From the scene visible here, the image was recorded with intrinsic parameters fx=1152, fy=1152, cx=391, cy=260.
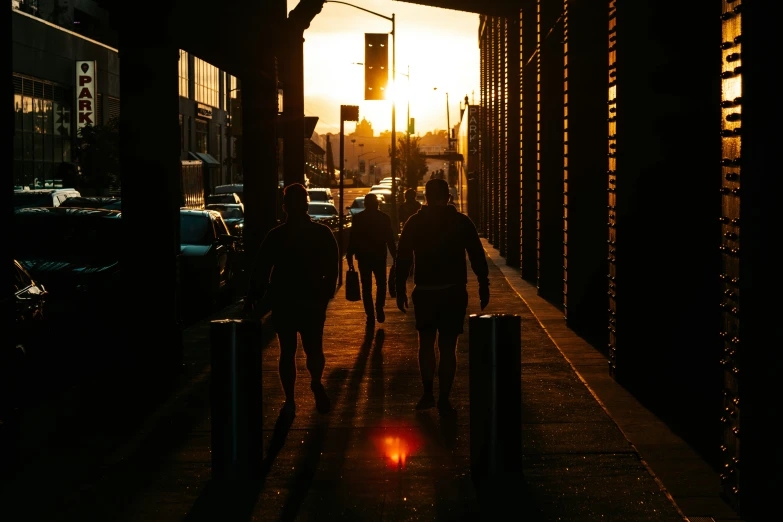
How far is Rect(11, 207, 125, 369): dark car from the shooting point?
37.5 ft

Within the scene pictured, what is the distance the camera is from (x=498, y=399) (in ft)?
21.1

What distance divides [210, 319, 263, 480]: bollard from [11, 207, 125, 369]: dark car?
3.84 meters

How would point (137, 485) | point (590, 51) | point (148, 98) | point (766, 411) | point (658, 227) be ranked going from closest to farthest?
point (766, 411) → point (137, 485) → point (658, 227) → point (148, 98) → point (590, 51)

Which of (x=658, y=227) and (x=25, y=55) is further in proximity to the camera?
(x=25, y=55)

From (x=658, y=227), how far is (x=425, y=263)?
81.2 inches

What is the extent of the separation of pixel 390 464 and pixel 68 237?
23.8ft

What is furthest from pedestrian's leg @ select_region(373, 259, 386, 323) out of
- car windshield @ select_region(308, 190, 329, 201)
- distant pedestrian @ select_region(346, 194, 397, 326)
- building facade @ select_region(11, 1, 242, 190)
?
car windshield @ select_region(308, 190, 329, 201)

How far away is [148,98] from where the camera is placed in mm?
10125

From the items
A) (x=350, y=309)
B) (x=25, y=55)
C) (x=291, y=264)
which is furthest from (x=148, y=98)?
(x=25, y=55)

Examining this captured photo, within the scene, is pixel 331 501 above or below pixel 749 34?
below

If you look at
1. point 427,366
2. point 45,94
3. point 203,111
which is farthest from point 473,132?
point 427,366

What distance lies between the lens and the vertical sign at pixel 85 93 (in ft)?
179

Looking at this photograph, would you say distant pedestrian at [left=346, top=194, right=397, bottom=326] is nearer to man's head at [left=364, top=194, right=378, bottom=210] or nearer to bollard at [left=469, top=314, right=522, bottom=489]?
man's head at [left=364, top=194, right=378, bottom=210]

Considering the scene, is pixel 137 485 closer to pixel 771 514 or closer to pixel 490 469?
pixel 490 469
